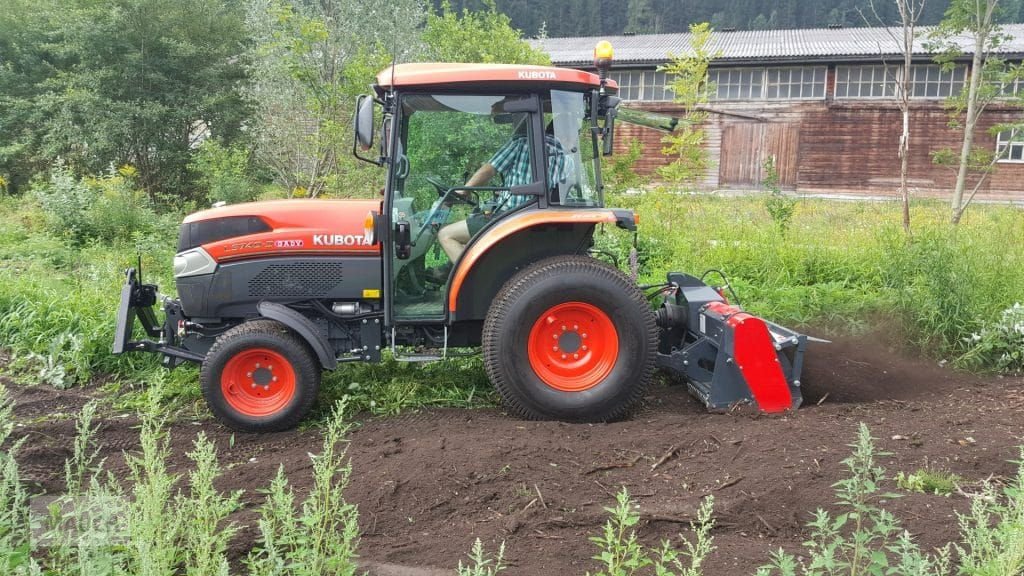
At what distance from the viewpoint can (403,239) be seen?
472 centimetres

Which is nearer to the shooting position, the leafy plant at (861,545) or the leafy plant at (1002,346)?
the leafy plant at (861,545)

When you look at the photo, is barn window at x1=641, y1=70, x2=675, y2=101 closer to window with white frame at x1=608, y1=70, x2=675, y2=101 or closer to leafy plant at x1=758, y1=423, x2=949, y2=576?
window with white frame at x1=608, y1=70, x2=675, y2=101

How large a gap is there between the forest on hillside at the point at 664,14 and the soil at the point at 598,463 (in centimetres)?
5243

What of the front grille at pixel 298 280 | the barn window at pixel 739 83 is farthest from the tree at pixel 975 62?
the barn window at pixel 739 83

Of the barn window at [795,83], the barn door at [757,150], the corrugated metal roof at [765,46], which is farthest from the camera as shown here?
the barn door at [757,150]

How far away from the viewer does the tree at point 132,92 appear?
14148mm

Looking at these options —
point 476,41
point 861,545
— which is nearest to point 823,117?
point 476,41

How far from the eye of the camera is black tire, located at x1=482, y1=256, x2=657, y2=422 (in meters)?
4.61

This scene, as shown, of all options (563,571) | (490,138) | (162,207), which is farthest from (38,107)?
(563,571)

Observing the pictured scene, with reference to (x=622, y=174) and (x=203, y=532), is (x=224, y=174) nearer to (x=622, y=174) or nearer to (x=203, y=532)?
(x=622, y=174)

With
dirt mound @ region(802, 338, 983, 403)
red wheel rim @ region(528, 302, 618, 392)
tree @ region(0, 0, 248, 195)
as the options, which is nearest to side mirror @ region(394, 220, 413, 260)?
red wheel rim @ region(528, 302, 618, 392)

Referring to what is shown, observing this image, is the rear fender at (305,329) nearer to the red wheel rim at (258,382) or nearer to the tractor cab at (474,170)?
the red wheel rim at (258,382)

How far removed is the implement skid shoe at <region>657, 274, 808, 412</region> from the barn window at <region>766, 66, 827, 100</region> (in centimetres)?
1992

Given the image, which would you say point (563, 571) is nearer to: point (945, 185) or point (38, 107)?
point (38, 107)
